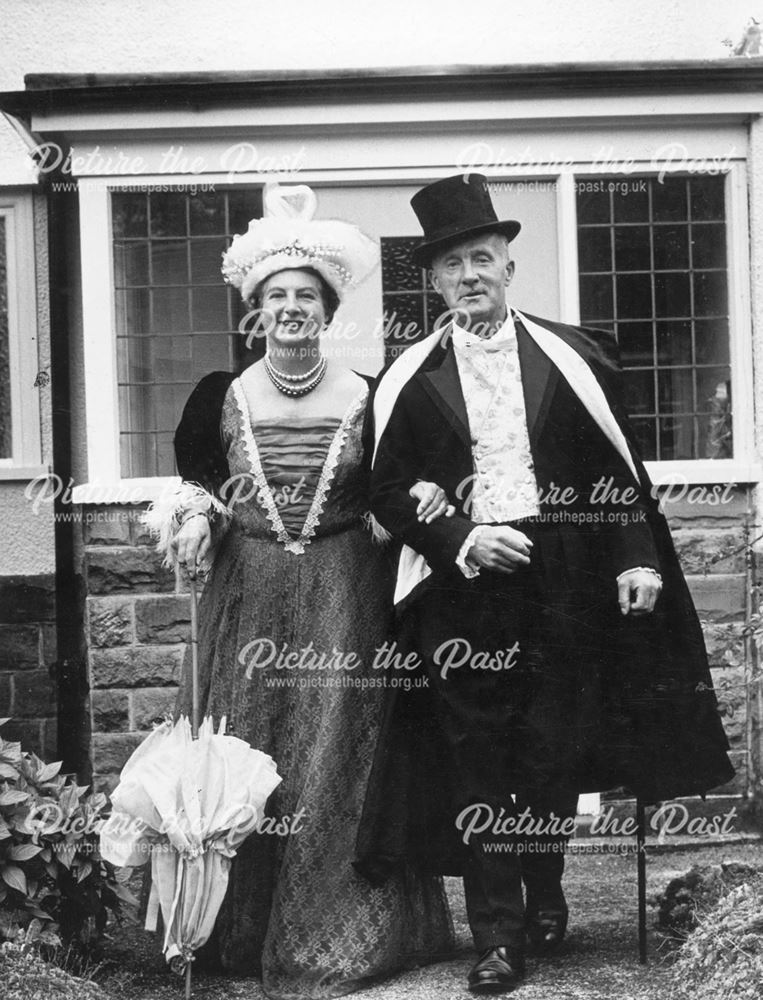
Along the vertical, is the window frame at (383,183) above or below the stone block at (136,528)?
above

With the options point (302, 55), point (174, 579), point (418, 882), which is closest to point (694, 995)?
point (418, 882)

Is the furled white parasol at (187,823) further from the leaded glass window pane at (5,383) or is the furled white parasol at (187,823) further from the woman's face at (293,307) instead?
the leaded glass window pane at (5,383)

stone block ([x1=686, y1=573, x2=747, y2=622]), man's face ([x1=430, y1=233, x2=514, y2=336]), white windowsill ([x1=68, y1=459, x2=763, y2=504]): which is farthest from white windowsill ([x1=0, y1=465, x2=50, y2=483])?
stone block ([x1=686, y1=573, x2=747, y2=622])

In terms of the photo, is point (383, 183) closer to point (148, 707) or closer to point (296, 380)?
point (296, 380)

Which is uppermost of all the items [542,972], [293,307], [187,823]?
[293,307]

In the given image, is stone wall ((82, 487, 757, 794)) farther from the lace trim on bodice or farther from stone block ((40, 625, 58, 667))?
the lace trim on bodice

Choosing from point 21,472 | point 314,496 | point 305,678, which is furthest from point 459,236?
point 21,472

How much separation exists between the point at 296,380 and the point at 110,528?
189cm

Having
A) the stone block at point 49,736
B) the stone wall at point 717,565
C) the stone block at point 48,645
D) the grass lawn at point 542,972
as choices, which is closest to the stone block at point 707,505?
the stone wall at point 717,565

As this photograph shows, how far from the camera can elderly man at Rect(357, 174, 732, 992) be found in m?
3.73

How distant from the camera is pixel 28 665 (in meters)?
5.88

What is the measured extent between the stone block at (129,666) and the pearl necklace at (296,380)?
198 cm

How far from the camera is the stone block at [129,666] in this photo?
5574 mm

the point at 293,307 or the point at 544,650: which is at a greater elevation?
the point at 293,307
